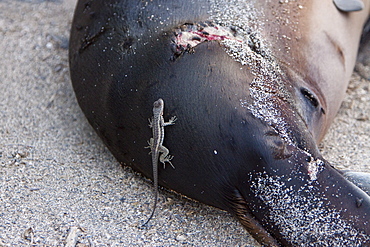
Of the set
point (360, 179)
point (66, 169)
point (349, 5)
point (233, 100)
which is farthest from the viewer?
point (349, 5)

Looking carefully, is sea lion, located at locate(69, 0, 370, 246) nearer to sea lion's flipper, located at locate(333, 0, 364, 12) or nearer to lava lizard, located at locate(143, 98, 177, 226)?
lava lizard, located at locate(143, 98, 177, 226)

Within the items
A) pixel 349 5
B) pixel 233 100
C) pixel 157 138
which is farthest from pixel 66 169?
pixel 349 5

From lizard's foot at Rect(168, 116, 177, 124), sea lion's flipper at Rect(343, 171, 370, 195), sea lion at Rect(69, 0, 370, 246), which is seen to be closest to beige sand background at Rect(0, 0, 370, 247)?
sea lion at Rect(69, 0, 370, 246)

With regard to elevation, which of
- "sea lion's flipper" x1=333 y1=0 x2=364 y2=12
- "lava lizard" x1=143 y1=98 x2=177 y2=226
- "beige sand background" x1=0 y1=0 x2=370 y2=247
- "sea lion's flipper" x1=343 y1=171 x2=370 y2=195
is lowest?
"beige sand background" x1=0 y1=0 x2=370 y2=247

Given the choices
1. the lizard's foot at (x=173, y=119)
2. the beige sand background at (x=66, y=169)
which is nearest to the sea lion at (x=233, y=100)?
the lizard's foot at (x=173, y=119)

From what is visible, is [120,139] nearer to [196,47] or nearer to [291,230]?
[196,47]

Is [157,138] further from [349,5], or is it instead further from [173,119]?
[349,5]
